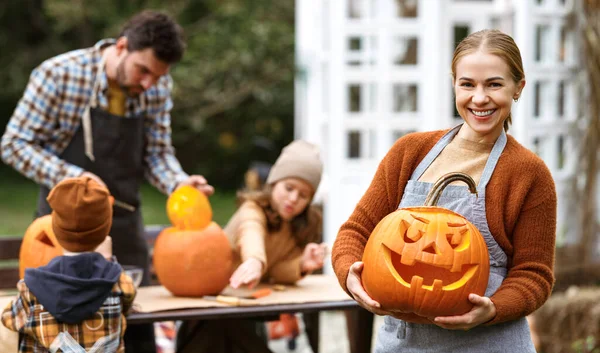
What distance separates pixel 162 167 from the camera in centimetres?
398

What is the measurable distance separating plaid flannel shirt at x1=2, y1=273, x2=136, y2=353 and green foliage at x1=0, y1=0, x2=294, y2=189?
295 inches

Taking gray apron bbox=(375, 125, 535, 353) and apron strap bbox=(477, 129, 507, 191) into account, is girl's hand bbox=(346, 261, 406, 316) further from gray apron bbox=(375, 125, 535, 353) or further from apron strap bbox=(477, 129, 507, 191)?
apron strap bbox=(477, 129, 507, 191)

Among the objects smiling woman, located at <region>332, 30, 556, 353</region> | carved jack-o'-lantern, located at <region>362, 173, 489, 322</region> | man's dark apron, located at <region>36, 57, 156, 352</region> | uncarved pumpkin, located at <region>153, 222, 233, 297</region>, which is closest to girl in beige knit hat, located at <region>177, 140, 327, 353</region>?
uncarved pumpkin, located at <region>153, 222, 233, 297</region>

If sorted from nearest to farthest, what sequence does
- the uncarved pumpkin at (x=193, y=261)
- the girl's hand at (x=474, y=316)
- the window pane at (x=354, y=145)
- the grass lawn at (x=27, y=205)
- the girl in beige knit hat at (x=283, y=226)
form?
the girl's hand at (x=474, y=316)
the uncarved pumpkin at (x=193, y=261)
the girl in beige knit hat at (x=283, y=226)
the window pane at (x=354, y=145)
the grass lawn at (x=27, y=205)

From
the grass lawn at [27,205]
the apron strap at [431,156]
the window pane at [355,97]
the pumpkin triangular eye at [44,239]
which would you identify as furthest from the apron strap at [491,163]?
the grass lawn at [27,205]

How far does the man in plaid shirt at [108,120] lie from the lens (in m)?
3.59

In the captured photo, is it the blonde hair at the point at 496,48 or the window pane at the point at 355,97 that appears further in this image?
the window pane at the point at 355,97

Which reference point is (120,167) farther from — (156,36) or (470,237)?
(470,237)

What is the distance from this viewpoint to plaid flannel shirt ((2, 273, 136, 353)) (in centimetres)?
280

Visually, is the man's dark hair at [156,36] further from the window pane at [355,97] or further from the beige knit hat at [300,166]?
the window pane at [355,97]

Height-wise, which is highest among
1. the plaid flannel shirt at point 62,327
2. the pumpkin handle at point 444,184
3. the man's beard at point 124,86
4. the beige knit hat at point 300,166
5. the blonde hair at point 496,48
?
the blonde hair at point 496,48

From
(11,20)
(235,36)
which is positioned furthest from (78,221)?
(11,20)

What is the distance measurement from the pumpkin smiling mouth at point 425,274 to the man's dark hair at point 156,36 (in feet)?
Answer: 5.75

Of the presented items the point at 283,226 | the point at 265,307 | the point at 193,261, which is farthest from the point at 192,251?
the point at 283,226
